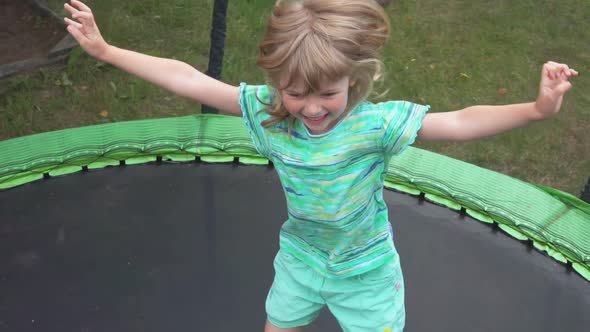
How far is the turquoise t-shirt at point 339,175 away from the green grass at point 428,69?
67.8 inches

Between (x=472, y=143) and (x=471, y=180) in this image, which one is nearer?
(x=471, y=180)

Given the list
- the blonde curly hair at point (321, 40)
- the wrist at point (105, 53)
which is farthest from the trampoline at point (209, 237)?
the blonde curly hair at point (321, 40)

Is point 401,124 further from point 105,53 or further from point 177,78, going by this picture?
point 105,53

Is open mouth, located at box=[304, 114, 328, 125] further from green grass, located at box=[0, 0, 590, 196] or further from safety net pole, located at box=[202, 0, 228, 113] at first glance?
green grass, located at box=[0, 0, 590, 196]

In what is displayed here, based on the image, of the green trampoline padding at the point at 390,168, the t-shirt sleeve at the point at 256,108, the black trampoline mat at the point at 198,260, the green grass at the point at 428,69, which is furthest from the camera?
the green grass at the point at 428,69

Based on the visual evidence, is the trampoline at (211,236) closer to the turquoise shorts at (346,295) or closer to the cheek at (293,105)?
the turquoise shorts at (346,295)

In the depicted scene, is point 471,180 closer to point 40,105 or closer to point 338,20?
point 338,20

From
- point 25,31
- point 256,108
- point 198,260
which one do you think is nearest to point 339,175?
point 256,108

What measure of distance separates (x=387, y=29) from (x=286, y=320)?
0.68m

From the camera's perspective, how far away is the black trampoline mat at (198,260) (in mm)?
2037

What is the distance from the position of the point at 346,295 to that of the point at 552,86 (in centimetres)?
60

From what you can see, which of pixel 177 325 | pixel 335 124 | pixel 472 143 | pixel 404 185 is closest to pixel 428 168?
pixel 404 185

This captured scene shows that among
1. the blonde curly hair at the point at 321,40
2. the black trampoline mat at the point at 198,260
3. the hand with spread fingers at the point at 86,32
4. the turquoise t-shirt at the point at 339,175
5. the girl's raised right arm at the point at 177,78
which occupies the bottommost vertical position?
the black trampoline mat at the point at 198,260

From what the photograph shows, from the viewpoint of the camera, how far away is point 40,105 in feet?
10.4
